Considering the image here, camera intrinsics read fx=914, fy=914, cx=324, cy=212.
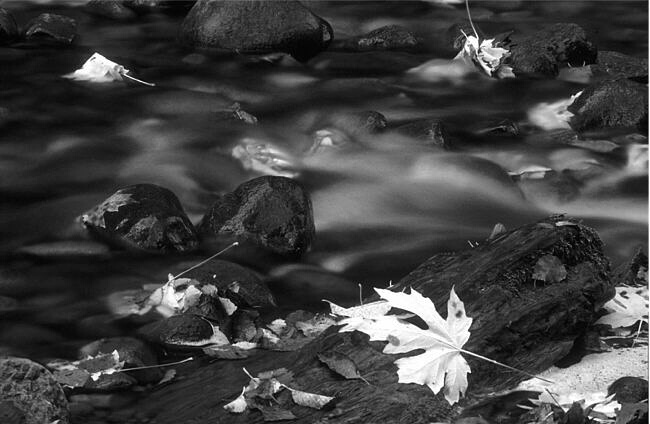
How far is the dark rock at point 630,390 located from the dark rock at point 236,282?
6.35 ft

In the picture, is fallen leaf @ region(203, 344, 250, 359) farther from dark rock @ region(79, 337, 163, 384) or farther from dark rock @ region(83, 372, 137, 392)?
dark rock @ region(83, 372, 137, 392)

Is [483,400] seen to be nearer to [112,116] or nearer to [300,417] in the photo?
[300,417]

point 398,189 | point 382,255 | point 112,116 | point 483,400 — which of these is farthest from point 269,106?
point 483,400

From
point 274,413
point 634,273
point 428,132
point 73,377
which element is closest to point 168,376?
point 73,377

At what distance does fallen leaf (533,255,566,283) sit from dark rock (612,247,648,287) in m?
0.65

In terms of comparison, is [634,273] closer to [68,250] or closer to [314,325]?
[314,325]

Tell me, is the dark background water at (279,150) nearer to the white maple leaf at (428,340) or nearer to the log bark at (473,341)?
the log bark at (473,341)

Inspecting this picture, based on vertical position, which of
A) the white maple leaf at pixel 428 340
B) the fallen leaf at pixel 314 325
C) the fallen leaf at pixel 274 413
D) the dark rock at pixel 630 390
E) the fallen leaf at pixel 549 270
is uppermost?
the white maple leaf at pixel 428 340

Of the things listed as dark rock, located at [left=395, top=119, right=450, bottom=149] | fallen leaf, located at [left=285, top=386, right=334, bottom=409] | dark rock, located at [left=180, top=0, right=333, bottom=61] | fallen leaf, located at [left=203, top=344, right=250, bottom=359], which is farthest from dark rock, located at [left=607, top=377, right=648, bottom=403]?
dark rock, located at [left=180, top=0, right=333, bottom=61]

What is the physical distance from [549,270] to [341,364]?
925 millimetres

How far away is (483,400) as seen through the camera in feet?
9.89

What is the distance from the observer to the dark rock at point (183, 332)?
4070 millimetres

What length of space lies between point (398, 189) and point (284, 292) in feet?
5.59

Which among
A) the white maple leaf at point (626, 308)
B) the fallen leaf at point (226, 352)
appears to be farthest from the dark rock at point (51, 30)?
the white maple leaf at point (626, 308)
